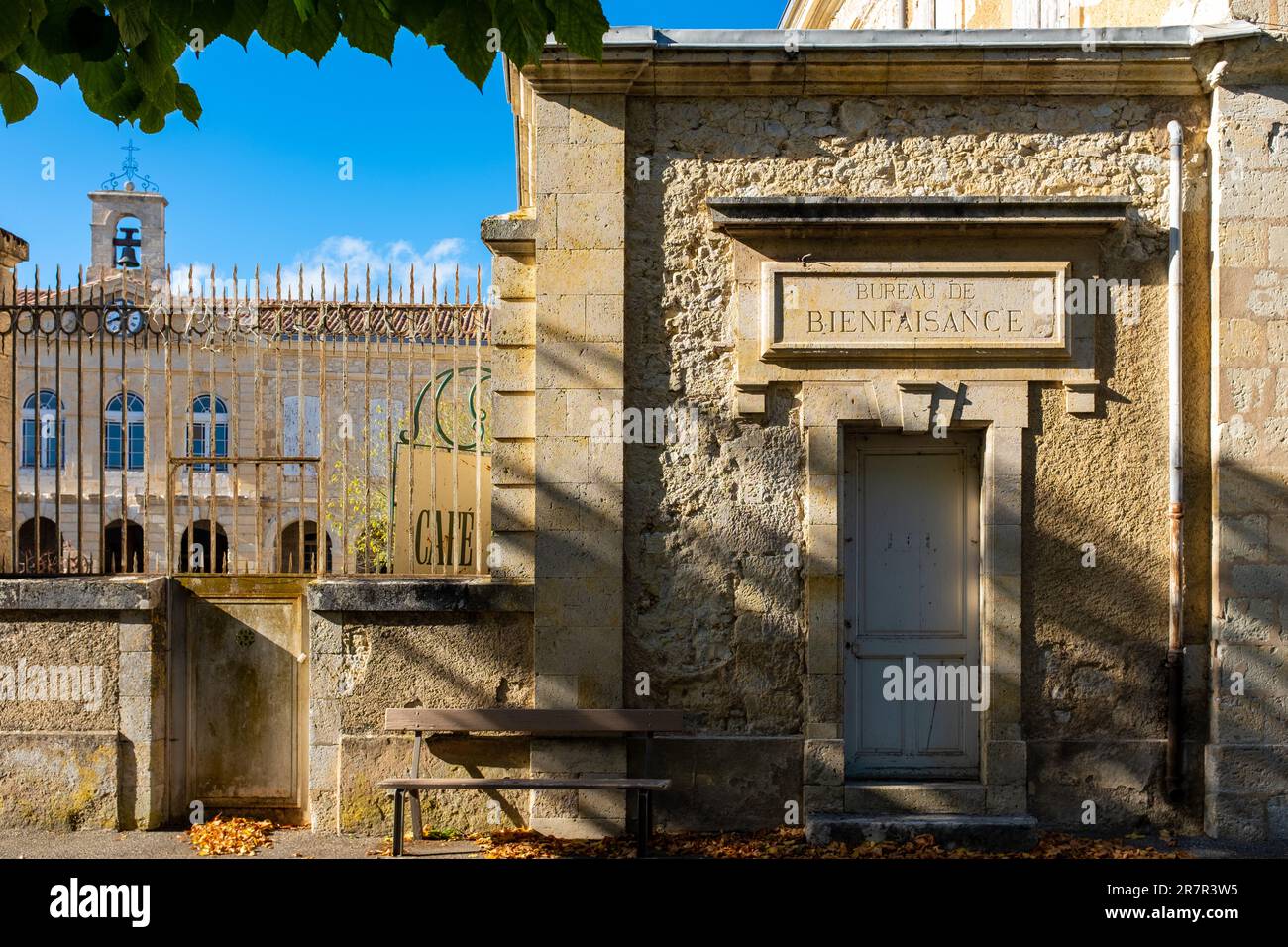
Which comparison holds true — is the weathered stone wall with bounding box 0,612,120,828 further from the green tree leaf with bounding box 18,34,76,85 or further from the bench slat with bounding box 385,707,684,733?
the green tree leaf with bounding box 18,34,76,85

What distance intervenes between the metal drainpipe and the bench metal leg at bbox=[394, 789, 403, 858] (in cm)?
412

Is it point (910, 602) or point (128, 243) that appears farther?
point (128, 243)

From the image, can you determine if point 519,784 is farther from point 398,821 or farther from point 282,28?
point 282,28

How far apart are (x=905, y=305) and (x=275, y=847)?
14.8 ft

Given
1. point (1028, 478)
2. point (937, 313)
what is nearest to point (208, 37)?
point (937, 313)

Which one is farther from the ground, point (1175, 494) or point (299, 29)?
point (299, 29)

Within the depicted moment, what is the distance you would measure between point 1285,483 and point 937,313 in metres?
2.08

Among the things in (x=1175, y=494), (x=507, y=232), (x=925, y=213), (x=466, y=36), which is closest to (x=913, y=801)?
(x=1175, y=494)

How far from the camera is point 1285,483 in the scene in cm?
564

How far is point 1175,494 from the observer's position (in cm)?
570

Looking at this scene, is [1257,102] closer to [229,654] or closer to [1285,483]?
[1285,483]

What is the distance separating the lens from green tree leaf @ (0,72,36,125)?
3.14m

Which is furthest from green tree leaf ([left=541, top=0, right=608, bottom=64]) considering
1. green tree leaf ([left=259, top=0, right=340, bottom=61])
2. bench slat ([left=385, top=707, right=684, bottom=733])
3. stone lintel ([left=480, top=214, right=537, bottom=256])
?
bench slat ([left=385, top=707, right=684, bottom=733])

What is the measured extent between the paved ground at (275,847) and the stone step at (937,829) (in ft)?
2.33
